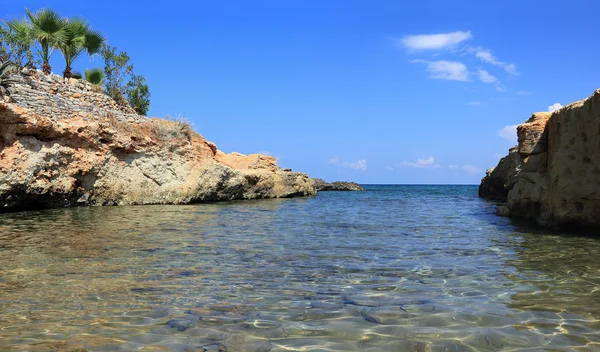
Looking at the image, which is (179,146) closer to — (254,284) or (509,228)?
(509,228)

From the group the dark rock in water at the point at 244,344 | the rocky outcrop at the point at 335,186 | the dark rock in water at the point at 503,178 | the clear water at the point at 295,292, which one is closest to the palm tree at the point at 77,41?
the clear water at the point at 295,292

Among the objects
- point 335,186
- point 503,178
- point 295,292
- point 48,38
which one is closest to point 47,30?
point 48,38

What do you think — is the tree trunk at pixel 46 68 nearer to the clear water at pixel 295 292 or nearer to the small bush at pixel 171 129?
the small bush at pixel 171 129

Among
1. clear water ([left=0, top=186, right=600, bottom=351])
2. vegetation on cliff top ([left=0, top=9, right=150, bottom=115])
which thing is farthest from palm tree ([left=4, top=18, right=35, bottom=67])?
clear water ([left=0, top=186, right=600, bottom=351])

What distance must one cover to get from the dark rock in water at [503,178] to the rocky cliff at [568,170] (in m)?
13.2

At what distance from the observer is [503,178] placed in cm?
2905

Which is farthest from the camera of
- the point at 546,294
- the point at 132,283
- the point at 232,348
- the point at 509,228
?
the point at 509,228

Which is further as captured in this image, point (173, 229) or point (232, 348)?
point (173, 229)

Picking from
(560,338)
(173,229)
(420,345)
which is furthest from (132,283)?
(173,229)

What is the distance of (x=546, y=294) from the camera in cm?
510

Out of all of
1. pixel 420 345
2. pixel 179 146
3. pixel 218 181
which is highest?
pixel 179 146

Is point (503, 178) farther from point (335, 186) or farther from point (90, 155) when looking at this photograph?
point (335, 186)

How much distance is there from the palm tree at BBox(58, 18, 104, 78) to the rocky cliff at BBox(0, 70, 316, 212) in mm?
3652

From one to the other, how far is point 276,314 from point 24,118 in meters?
14.3
